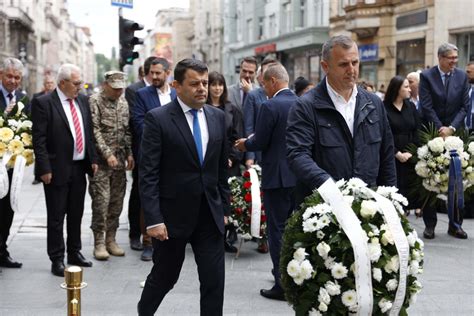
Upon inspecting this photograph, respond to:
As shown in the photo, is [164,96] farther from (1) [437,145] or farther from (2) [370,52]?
(2) [370,52]

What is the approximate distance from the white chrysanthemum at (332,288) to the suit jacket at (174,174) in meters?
1.31

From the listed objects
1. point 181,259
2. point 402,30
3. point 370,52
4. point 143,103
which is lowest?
point 181,259

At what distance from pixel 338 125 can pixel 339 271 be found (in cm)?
113

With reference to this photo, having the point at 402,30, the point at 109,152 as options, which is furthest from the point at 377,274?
the point at 402,30

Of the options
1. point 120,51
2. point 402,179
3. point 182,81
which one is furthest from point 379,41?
point 182,81

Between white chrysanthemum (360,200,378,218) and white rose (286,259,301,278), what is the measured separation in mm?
445

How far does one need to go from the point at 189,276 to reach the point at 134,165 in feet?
4.97

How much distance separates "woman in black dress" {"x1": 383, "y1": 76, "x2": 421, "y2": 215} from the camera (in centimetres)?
867

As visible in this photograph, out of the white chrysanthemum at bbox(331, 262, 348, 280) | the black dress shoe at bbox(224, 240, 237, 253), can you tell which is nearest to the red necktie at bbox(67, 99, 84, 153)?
the black dress shoe at bbox(224, 240, 237, 253)

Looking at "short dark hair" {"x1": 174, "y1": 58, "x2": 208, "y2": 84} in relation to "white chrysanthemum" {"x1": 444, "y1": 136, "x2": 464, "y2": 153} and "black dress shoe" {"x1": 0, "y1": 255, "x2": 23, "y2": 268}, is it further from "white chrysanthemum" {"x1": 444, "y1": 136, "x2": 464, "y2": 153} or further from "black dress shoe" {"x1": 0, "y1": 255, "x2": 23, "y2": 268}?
"white chrysanthemum" {"x1": 444, "y1": 136, "x2": 464, "y2": 153}

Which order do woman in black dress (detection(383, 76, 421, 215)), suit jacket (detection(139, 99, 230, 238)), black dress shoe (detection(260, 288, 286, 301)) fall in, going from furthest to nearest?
woman in black dress (detection(383, 76, 421, 215)) → black dress shoe (detection(260, 288, 286, 301)) → suit jacket (detection(139, 99, 230, 238))

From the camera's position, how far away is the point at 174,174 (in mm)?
4820

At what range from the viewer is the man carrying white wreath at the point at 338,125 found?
14.4 ft

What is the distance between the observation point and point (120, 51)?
1420 centimetres
